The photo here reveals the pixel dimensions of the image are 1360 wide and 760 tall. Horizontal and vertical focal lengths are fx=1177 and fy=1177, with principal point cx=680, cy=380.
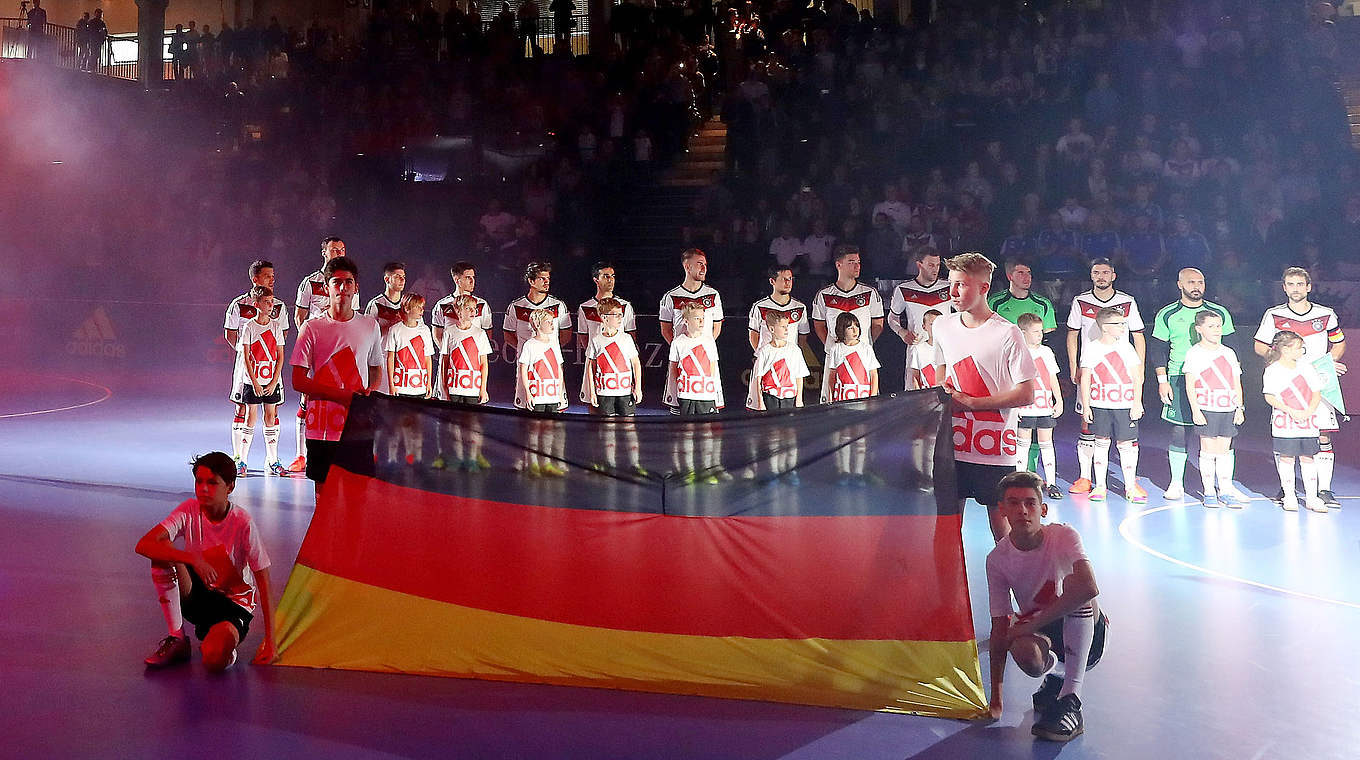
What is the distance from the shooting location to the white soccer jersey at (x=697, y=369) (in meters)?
9.56

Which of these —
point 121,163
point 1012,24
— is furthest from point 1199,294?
point 121,163

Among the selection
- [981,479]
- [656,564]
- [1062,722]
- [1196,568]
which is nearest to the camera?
[1062,722]

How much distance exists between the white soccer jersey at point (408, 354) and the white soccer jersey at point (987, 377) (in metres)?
5.43

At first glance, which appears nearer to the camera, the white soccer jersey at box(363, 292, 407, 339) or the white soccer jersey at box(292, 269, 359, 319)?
the white soccer jersey at box(363, 292, 407, 339)

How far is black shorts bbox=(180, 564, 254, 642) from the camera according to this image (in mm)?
5297

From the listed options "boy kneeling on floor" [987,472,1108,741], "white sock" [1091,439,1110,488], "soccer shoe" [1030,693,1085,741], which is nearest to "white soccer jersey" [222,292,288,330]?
"white sock" [1091,439,1110,488]

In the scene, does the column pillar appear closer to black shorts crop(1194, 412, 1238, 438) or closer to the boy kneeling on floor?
black shorts crop(1194, 412, 1238, 438)

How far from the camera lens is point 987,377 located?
5.60m

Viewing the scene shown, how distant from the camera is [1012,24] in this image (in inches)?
714

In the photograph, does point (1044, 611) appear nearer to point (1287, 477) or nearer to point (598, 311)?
point (1287, 477)

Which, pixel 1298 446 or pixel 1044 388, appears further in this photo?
pixel 1044 388

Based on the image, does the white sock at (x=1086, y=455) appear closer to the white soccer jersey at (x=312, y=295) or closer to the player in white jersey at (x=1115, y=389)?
the player in white jersey at (x=1115, y=389)

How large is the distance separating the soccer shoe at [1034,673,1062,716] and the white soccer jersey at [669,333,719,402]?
5.28 meters

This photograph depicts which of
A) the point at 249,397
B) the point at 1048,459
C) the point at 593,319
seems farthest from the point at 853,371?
the point at 249,397
